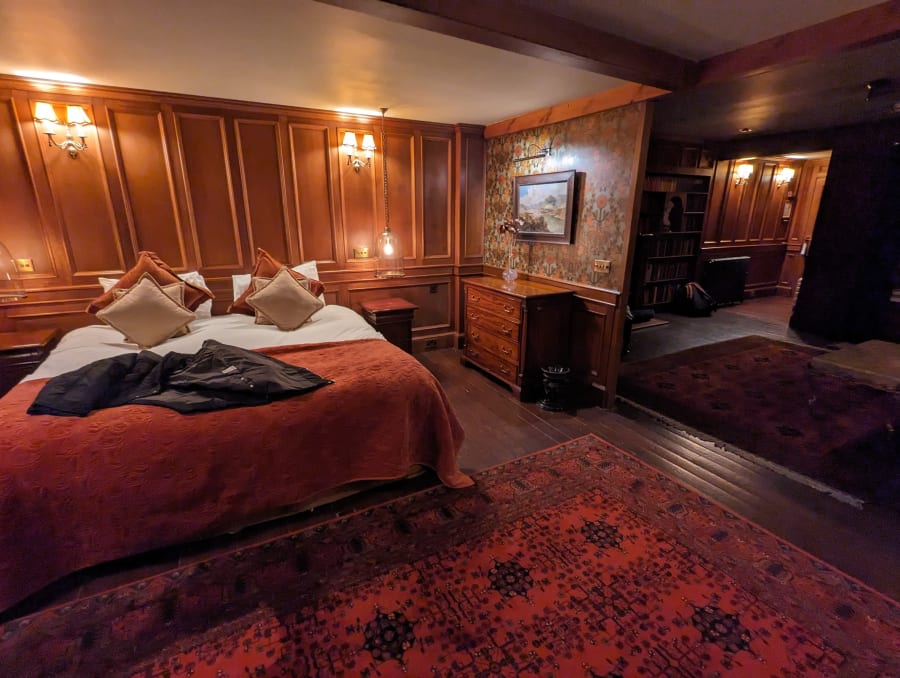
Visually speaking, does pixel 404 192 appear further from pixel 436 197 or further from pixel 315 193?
pixel 315 193

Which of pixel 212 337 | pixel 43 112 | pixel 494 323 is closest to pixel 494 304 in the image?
pixel 494 323

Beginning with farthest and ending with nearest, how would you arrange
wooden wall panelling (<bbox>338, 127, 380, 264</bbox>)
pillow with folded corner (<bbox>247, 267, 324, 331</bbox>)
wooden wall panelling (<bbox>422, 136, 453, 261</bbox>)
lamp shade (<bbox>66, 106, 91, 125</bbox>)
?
1. wooden wall panelling (<bbox>422, 136, 453, 261</bbox>)
2. wooden wall panelling (<bbox>338, 127, 380, 264</bbox>)
3. pillow with folded corner (<bbox>247, 267, 324, 331</bbox>)
4. lamp shade (<bbox>66, 106, 91, 125</bbox>)

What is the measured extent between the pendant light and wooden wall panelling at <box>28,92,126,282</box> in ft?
7.02

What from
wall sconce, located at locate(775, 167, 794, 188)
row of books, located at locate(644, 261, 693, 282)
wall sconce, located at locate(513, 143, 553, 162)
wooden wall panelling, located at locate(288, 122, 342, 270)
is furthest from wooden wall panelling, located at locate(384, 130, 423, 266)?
wall sconce, located at locate(775, 167, 794, 188)

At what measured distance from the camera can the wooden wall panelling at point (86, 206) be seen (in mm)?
3027

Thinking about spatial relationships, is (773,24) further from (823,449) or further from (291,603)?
(291,603)

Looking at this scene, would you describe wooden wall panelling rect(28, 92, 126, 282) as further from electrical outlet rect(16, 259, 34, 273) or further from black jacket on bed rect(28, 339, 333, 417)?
black jacket on bed rect(28, 339, 333, 417)

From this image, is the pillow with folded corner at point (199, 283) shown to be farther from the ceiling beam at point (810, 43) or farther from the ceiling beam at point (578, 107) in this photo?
the ceiling beam at point (810, 43)

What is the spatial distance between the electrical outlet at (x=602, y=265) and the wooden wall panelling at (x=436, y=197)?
6.12ft

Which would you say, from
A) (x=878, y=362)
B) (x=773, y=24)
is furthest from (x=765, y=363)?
(x=773, y=24)

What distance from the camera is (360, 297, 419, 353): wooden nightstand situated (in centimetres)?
406

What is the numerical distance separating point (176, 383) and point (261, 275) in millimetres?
1662

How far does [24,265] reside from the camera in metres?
3.08

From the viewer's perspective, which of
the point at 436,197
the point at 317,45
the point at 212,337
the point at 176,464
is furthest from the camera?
the point at 436,197
